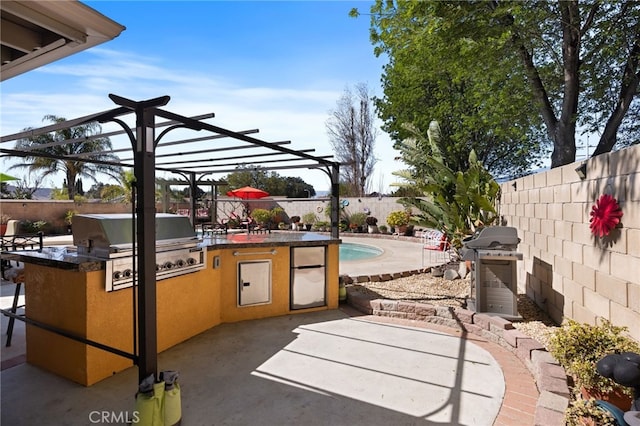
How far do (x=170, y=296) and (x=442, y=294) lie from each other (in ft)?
14.6

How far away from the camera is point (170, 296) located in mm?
3912

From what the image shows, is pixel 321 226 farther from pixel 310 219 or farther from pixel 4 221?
pixel 4 221

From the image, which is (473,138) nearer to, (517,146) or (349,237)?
(517,146)

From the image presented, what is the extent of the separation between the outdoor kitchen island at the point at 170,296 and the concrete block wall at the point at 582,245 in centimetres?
304

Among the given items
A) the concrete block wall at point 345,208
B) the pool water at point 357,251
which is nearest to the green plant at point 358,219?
the concrete block wall at point 345,208

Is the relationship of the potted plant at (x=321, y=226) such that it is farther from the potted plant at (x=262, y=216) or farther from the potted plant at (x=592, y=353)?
the potted plant at (x=592, y=353)

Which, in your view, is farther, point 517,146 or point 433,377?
point 517,146

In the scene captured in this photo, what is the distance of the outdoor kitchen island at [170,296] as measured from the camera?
3.08 m

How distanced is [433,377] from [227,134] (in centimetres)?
317

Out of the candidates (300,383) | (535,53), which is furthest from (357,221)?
(300,383)

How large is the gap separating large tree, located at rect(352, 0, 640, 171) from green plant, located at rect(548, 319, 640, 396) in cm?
756

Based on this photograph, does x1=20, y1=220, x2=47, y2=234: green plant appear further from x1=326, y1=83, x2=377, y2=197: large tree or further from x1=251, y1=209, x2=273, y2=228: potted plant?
x1=326, y1=83, x2=377, y2=197: large tree

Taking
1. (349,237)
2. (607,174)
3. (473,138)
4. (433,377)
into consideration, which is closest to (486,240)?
(607,174)

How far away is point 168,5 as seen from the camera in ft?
17.9
